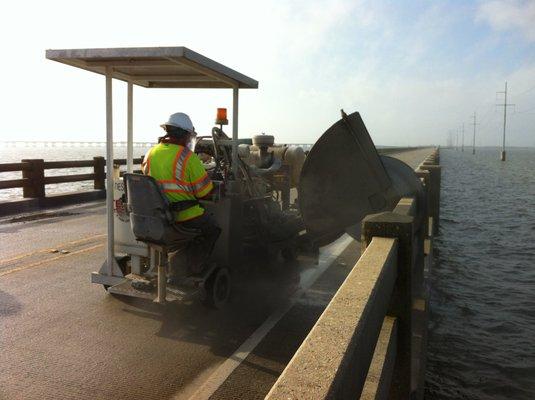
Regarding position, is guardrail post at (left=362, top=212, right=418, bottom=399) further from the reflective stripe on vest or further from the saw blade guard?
the saw blade guard

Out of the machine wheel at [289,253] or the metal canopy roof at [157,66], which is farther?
the machine wheel at [289,253]

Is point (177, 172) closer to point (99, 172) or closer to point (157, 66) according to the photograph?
point (157, 66)

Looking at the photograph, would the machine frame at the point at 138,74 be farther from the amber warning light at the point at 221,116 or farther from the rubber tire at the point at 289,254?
the rubber tire at the point at 289,254

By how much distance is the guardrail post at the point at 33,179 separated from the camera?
45.6ft

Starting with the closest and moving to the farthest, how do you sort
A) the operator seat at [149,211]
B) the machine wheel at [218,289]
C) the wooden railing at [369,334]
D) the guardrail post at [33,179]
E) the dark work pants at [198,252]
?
the wooden railing at [369,334] < the operator seat at [149,211] < the dark work pants at [198,252] < the machine wheel at [218,289] < the guardrail post at [33,179]

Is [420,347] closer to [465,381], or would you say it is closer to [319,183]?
[465,381]

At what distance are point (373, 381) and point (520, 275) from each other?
32.4 ft

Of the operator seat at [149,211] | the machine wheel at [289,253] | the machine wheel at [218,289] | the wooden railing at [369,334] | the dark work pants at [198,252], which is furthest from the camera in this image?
the machine wheel at [289,253]

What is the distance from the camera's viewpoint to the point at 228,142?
625 cm

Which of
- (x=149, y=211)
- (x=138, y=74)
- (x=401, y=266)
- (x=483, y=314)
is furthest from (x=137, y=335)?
(x=483, y=314)

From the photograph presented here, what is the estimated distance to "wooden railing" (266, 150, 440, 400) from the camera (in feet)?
5.05

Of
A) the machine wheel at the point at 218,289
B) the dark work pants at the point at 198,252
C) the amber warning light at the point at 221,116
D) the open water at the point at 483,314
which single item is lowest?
the open water at the point at 483,314

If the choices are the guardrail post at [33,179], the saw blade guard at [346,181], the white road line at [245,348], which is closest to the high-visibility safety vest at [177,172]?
the white road line at [245,348]

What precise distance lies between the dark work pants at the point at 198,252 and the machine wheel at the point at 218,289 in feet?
0.63
